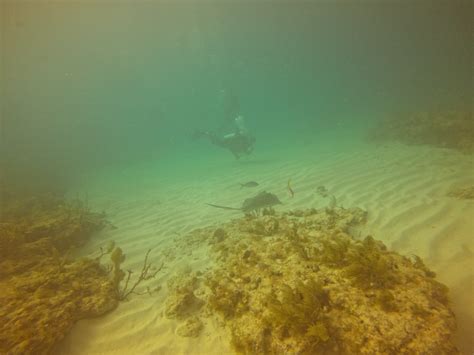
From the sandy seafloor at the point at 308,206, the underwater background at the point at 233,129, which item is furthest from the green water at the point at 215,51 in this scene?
the sandy seafloor at the point at 308,206

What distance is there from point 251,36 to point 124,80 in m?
51.1

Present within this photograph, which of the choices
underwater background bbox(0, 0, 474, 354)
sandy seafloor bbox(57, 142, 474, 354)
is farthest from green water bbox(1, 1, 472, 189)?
sandy seafloor bbox(57, 142, 474, 354)

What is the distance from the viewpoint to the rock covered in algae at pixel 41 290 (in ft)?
8.09

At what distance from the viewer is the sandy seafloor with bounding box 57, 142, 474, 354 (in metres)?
2.64

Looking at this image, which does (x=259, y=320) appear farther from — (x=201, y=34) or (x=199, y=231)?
(x=201, y=34)

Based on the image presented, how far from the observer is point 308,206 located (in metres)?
6.02

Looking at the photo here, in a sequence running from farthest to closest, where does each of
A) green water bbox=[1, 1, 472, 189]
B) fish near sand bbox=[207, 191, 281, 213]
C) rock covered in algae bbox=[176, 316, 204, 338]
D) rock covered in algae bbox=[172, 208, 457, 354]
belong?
green water bbox=[1, 1, 472, 189] < fish near sand bbox=[207, 191, 281, 213] < rock covered in algae bbox=[176, 316, 204, 338] < rock covered in algae bbox=[172, 208, 457, 354]

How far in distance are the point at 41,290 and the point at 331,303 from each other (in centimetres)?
392

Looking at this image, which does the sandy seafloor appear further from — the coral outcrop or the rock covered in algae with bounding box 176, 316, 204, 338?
the coral outcrop

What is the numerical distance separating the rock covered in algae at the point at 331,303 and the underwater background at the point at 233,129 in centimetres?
51

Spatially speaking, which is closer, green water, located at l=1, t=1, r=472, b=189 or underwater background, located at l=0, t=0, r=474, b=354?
underwater background, located at l=0, t=0, r=474, b=354

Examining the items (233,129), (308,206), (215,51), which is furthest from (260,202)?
(215,51)

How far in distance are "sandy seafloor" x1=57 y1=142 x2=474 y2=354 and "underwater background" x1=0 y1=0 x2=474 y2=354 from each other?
0.03m

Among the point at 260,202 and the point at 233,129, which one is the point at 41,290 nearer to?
the point at 260,202
